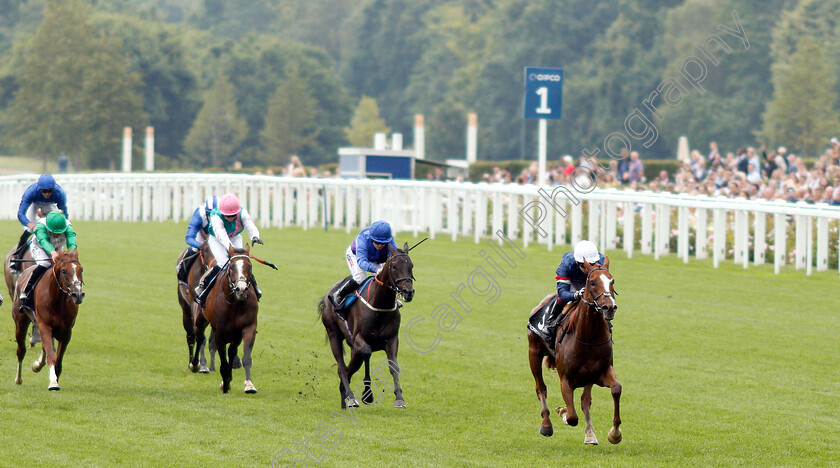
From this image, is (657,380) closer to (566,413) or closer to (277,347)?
(566,413)

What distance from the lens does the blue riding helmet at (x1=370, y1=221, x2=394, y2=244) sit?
955 centimetres

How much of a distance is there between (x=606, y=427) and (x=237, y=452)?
2590mm

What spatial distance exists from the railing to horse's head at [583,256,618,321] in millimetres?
8946

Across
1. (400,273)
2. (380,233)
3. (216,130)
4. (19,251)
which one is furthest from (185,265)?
(216,130)

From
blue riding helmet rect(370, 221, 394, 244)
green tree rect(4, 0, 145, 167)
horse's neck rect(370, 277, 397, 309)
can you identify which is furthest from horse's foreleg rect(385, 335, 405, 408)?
green tree rect(4, 0, 145, 167)

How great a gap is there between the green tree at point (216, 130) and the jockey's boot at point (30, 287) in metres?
60.0

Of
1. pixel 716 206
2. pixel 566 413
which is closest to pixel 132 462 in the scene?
pixel 566 413

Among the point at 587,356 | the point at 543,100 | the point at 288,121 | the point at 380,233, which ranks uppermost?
the point at 288,121

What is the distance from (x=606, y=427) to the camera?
891cm

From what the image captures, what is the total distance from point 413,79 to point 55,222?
2985 inches

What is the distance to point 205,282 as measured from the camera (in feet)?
34.8

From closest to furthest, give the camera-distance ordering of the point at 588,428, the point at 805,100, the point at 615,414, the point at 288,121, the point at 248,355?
1. the point at 615,414
2. the point at 588,428
3. the point at 248,355
4. the point at 805,100
5. the point at 288,121

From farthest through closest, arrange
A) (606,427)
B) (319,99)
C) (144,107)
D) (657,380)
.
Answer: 1. (319,99)
2. (144,107)
3. (657,380)
4. (606,427)

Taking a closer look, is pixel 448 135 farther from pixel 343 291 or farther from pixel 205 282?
pixel 343 291
